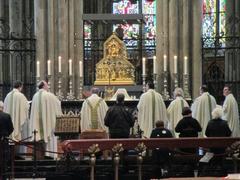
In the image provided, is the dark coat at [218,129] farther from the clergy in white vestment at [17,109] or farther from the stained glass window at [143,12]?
the stained glass window at [143,12]

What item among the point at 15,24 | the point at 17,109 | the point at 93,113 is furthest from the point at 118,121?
the point at 15,24

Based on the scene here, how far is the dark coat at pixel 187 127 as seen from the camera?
19.4 m

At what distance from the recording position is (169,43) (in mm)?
26516

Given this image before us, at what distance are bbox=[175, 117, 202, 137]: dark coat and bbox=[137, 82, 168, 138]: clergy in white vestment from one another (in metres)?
3.03

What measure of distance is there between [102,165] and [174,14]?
28.5 feet

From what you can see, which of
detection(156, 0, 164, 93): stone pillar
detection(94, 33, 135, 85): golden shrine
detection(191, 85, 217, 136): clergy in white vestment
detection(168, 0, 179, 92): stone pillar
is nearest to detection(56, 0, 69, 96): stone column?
detection(94, 33, 135, 85): golden shrine

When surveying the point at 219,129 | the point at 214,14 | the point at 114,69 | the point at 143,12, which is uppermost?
the point at 143,12

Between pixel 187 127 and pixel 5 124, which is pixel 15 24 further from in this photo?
pixel 187 127

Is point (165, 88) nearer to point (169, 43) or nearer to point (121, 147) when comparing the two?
point (169, 43)

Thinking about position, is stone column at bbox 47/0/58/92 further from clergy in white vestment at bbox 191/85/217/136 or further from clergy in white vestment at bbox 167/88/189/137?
clergy in white vestment at bbox 191/85/217/136

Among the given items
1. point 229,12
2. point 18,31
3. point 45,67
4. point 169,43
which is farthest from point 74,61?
point 229,12

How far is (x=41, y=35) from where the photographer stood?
26.4 metres

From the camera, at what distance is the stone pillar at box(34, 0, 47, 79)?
26.3 metres

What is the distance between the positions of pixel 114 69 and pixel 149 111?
3253mm
